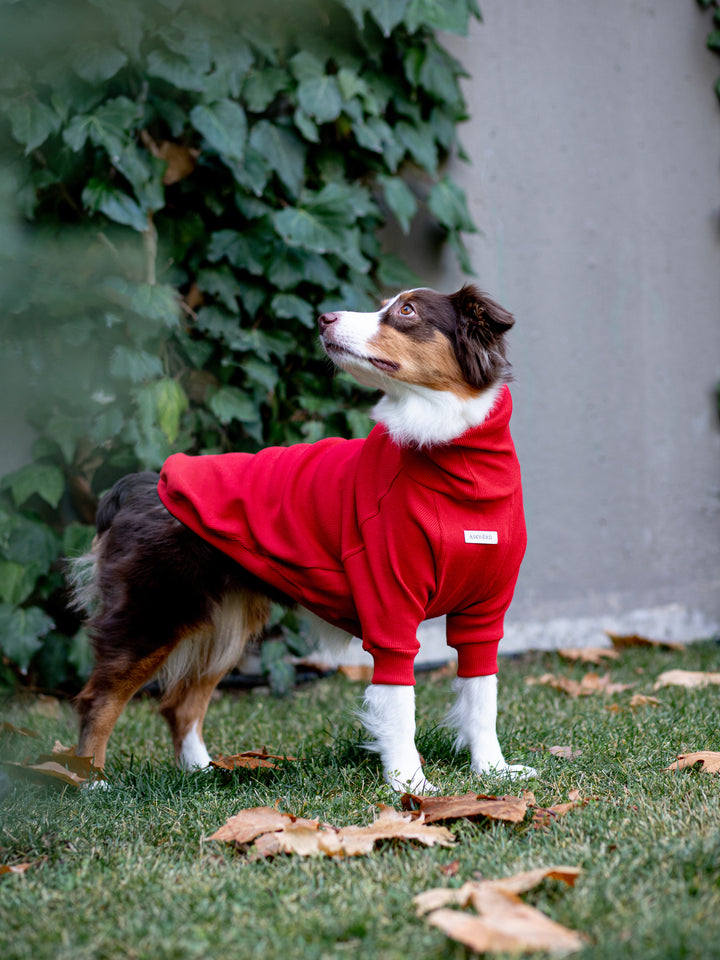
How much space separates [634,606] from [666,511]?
680 mm

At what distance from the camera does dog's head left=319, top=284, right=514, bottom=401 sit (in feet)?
9.30

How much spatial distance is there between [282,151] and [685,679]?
3259 mm

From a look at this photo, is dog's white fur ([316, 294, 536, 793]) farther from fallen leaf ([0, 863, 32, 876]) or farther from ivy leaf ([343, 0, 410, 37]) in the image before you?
ivy leaf ([343, 0, 410, 37])

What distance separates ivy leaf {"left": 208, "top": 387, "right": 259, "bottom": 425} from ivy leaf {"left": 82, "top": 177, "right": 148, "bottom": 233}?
86 centimetres

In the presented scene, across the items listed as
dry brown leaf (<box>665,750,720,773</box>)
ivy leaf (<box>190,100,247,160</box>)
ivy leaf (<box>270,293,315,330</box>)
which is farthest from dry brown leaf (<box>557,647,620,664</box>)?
ivy leaf (<box>190,100,247,160</box>)

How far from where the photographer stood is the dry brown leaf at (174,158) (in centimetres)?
431

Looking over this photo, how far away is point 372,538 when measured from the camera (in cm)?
271

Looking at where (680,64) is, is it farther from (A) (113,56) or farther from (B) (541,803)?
(B) (541,803)

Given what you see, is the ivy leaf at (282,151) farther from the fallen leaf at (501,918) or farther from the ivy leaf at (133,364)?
the fallen leaf at (501,918)

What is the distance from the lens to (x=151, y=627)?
3.07m

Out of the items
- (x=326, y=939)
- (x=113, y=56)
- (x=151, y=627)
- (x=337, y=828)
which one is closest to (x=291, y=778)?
(x=337, y=828)

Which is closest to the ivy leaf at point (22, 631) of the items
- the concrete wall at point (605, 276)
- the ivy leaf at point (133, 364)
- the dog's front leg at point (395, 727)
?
the ivy leaf at point (133, 364)

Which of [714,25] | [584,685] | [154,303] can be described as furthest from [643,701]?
[714,25]

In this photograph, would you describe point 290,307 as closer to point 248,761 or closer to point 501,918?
point 248,761
